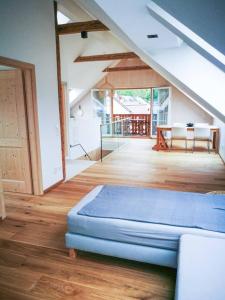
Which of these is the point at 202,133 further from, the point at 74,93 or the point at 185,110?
the point at 74,93

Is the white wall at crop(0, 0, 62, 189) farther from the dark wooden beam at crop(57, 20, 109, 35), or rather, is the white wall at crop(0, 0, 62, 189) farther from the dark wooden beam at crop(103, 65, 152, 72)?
the dark wooden beam at crop(103, 65, 152, 72)

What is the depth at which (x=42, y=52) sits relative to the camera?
350 centimetres

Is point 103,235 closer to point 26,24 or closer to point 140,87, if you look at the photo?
point 26,24

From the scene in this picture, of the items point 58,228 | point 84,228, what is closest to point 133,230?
point 84,228

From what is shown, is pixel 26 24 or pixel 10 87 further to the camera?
pixel 10 87

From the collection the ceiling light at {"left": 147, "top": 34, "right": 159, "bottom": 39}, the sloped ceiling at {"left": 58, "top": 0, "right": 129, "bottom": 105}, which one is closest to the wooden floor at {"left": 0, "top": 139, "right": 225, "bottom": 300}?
the ceiling light at {"left": 147, "top": 34, "right": 159, "bottom": 39}

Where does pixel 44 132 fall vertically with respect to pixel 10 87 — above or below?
below

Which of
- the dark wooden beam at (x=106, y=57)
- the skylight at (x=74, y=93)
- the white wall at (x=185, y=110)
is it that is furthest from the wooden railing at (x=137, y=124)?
the dark wooden beam at (x=106, y=57)

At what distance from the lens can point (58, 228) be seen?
2691mm

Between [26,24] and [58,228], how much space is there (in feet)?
9.03

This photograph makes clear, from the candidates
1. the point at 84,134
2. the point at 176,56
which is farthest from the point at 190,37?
the point at 84,134

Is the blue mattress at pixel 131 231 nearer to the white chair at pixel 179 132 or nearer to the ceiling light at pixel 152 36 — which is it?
the ceiling light at pixel 152 36

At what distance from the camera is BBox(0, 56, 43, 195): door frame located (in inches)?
129

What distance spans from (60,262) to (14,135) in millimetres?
2221
